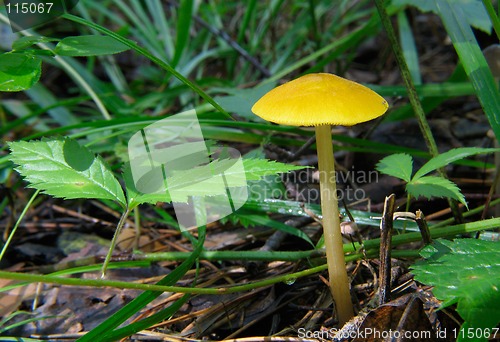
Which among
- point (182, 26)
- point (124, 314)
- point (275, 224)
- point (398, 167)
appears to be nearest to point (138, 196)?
point (124, 314)

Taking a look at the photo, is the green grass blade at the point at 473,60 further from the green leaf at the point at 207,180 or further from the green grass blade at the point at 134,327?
the green grass blade at the point at 134,327

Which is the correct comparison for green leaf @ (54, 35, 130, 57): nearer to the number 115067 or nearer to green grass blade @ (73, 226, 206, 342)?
the number 115067

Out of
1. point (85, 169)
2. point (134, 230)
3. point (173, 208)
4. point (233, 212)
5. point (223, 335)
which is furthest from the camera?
point (173, 208)

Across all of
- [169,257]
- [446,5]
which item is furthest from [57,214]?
[446,5]

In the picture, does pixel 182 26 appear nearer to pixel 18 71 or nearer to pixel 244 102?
pixel 244 102

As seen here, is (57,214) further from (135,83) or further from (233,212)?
(135,83)

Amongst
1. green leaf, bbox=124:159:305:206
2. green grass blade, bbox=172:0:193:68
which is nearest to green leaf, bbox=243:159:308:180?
green leaf, bbox=124:159:305:206
